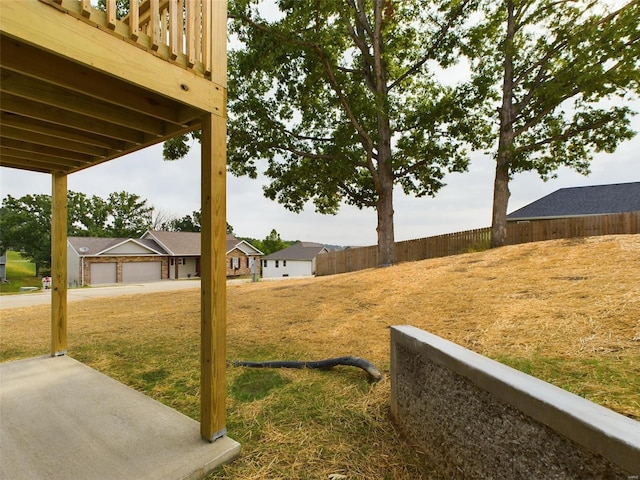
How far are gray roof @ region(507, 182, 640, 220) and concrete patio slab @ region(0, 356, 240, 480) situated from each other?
842 inches

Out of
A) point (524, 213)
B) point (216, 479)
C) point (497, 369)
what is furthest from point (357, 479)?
point (524, 213)

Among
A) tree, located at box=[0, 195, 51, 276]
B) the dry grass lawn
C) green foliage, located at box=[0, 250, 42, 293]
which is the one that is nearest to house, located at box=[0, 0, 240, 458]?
the dry grass lawn

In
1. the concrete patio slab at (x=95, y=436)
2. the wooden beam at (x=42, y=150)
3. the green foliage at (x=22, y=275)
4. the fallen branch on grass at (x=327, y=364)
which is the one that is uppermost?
the wooden beam at (x=42, y=150)

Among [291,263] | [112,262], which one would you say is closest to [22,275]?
[112,262]

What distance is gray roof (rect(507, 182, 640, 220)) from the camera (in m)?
16.6

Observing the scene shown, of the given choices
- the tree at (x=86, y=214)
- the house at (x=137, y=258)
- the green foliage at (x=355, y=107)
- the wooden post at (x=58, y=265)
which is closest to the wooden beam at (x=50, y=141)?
the wooden post at (x=58, y=265)

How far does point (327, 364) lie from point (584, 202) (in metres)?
21.7

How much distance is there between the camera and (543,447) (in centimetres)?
123

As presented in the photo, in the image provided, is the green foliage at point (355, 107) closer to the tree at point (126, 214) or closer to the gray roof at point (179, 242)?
the gray roof at point (179, 242)

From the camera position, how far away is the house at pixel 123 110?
1.62 metres

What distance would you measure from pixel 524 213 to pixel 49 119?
2256cm

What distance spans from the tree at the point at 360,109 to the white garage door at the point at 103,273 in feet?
59.4

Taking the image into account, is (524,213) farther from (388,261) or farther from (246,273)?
(246,273)

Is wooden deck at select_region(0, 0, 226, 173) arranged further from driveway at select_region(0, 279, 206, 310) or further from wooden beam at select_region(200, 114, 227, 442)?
driveway at select_region(0, 279, 206, 310)
